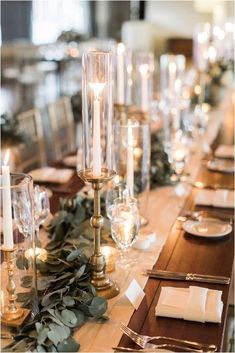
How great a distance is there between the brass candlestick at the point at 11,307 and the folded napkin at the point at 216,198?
1.12 meters

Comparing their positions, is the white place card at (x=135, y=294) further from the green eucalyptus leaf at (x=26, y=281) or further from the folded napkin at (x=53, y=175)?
the folded napkin at (x=53, y=175)

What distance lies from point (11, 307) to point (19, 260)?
4.2 inches

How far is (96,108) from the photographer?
142cm

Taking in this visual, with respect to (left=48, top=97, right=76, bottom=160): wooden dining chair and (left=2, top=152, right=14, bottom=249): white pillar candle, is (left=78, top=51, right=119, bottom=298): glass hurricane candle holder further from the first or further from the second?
(left=48, top=97, right=76, bottom=160): wooden dining chair

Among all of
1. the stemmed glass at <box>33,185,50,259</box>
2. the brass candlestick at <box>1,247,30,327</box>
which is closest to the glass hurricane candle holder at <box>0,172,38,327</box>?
the brass candlestick at <box>1,247,30,327</box>

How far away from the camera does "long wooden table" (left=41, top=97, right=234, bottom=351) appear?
4.25 ft

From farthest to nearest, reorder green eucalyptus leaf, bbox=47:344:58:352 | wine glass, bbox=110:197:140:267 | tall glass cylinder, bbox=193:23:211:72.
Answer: tall glass cylinder, bbox=193:23:211:72 < wine glass, bbox=110:197:140:267 < green eucalyptus leaf, bbox=47:344:58:352

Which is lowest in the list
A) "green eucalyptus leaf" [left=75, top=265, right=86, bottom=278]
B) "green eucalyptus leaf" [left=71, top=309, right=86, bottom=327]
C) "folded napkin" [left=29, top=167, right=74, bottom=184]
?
"green eucalyptus leaf" [left=71, top=309, right=86, bottom=327]

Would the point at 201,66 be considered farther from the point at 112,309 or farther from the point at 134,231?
the point at 112,309

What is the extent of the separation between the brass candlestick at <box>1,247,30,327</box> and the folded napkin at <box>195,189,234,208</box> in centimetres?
112

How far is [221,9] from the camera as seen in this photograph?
34.2ft

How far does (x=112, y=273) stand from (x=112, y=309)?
22 centimetres

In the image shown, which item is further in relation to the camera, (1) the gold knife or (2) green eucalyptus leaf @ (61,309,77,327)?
(1) the gold knife

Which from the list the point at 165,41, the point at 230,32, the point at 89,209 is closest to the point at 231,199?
the point at 89,209
